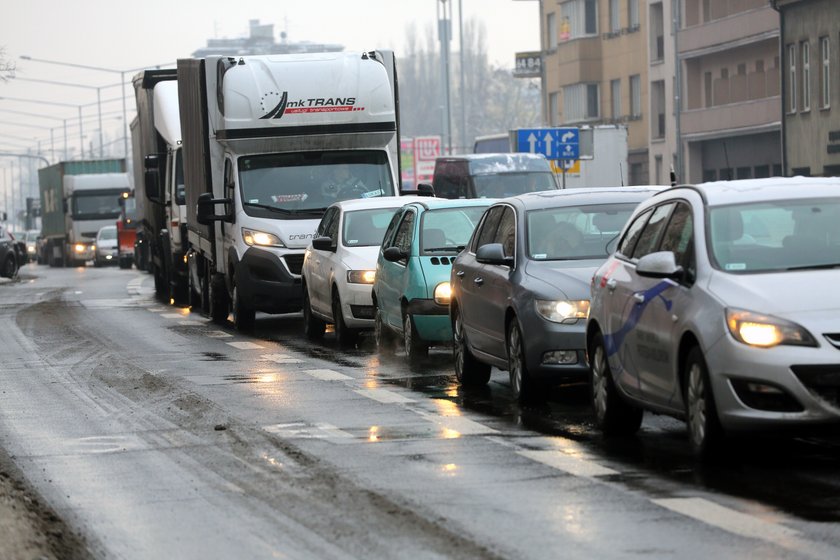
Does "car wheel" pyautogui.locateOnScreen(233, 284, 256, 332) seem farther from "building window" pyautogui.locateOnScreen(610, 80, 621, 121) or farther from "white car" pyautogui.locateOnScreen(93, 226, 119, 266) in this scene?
"building window" pyautogui.locateOnScreen(610, 80, 621, 121)

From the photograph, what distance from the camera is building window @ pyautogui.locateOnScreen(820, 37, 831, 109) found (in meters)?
51.8

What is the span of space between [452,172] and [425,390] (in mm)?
29695

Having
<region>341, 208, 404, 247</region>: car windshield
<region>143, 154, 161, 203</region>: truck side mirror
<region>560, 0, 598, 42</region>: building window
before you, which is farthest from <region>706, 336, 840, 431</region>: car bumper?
<region>560, 0, 598, 42</region>: building window

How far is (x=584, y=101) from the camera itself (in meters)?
83.6

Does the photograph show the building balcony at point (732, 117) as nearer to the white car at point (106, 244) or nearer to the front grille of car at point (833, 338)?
the white car at point (106, 244)

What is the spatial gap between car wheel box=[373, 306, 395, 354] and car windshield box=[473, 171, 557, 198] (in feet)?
70.0

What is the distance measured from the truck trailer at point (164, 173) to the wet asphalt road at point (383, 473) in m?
14.6

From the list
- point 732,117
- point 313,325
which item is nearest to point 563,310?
point 313,325

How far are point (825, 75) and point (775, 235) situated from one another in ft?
141

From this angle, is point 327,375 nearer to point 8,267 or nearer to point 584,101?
point 8,267

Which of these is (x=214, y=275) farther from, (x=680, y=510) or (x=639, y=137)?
(x=639, y=137)

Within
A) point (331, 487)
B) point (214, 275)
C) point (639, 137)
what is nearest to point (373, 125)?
point (214, 275)

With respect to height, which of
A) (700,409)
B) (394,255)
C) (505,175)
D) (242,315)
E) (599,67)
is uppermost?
(599,67)

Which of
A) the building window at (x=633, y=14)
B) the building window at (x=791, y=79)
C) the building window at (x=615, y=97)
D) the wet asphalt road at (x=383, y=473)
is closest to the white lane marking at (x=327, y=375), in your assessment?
the wet asphalt road at (x=383, y=473)
